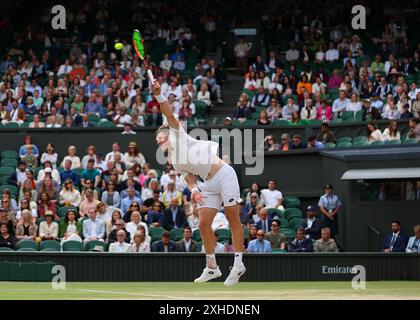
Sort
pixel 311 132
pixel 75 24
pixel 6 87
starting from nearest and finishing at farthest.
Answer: pixel 311 132 → pixel 6 87 → pixel 75 24

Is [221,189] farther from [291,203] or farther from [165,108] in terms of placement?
[291,203]

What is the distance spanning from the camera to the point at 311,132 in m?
25.2

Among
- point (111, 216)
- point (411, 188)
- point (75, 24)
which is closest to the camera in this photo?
point (111, 216)

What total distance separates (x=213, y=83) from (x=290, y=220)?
757 cm

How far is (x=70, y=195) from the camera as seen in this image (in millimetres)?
22766

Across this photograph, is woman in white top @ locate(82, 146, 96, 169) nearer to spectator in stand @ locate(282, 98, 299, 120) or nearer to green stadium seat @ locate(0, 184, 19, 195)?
green stadium seat @ locate(0, 184, 19, 195)

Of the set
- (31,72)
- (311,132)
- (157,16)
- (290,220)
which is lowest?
(290,220)

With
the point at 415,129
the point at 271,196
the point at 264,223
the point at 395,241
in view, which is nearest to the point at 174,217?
the point at 264,223

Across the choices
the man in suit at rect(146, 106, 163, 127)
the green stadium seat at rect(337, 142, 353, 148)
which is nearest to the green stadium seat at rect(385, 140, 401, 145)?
the green stadium seat at rect(337, 142, 353, 148)

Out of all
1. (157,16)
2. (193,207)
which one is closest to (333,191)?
(193,207)

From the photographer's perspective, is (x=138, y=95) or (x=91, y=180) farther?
(x=138, y=95)

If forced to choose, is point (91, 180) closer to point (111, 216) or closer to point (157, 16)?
point (111, 216)

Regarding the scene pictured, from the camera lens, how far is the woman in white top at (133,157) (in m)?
24.3

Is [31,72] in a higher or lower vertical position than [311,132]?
higher
